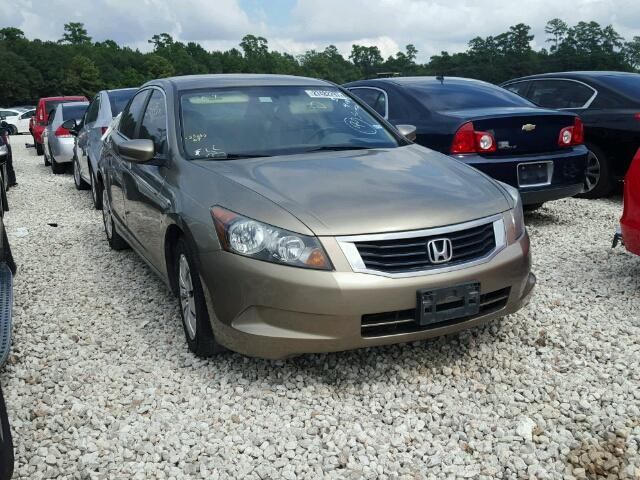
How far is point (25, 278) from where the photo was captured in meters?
5.37

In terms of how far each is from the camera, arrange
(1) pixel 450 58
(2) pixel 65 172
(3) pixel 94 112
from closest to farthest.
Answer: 1. (3) pixel 94 112
2. (2) pixel 65 172
3. (1) pixel 450 58

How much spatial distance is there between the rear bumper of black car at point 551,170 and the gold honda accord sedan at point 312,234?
6.28 ft

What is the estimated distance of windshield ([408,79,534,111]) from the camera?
662 centimetres

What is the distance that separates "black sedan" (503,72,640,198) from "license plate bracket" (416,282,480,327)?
17.0 ft

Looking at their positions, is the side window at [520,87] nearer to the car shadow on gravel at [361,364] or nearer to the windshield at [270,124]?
the windshield at [270,124]

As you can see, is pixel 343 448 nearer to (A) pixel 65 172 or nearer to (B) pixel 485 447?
(B) pixel 485 447

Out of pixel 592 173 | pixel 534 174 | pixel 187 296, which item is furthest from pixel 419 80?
pixel 187 296

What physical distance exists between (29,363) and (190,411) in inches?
47.1

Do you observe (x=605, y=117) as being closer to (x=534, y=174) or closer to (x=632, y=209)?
(x=534, y=174)

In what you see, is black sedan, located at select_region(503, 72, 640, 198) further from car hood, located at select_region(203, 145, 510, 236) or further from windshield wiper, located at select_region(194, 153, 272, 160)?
windshield wiper, located at select_region(194, 153, 272, 160)

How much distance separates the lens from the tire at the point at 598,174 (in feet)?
25.0

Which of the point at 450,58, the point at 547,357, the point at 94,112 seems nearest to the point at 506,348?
the point at 547,357

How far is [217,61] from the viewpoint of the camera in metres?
109

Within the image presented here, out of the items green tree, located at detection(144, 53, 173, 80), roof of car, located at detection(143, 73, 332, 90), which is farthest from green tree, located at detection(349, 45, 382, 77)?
roof of car, located at detection(143, 73, 332, 90)
